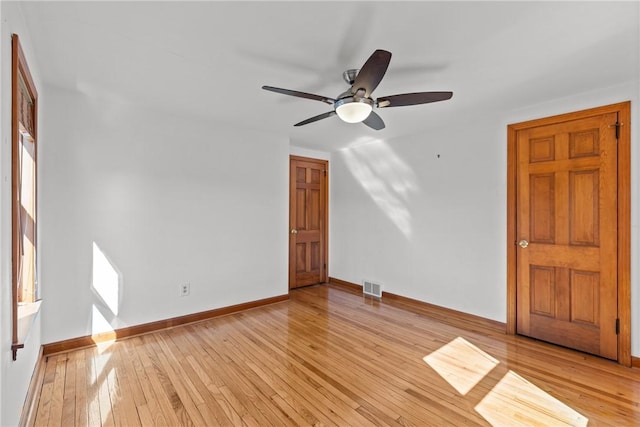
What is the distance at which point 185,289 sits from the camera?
11.3 ft

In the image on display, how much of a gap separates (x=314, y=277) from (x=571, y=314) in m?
3.49

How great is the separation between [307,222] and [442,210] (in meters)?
2.26

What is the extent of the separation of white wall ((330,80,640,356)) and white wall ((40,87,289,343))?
1.42m

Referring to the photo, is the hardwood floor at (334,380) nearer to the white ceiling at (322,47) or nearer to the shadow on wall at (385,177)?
the shadow on wall at (385,177)

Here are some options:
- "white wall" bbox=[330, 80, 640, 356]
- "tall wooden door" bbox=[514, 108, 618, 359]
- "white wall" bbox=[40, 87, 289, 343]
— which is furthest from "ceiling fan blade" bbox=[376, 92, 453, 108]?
"white wall" bbox=[40, 87, 289, 343]

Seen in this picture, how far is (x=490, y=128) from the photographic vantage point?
340 cm

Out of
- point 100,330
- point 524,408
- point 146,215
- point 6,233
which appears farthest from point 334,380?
point 146,215

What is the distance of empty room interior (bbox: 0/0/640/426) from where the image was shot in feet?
5.92

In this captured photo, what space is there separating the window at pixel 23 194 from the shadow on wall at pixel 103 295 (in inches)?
22.2

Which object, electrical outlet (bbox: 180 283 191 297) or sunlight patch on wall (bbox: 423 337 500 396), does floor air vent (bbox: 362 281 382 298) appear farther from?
electrical outlet (bbox: 180 283 191 297)

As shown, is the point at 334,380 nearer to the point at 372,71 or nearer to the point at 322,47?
the point at 372,71

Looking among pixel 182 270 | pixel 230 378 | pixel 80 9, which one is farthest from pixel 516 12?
pixel 182 270

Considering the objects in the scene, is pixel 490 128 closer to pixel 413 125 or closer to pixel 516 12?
pixel 413 125

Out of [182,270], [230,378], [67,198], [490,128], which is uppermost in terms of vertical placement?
[490,128]
